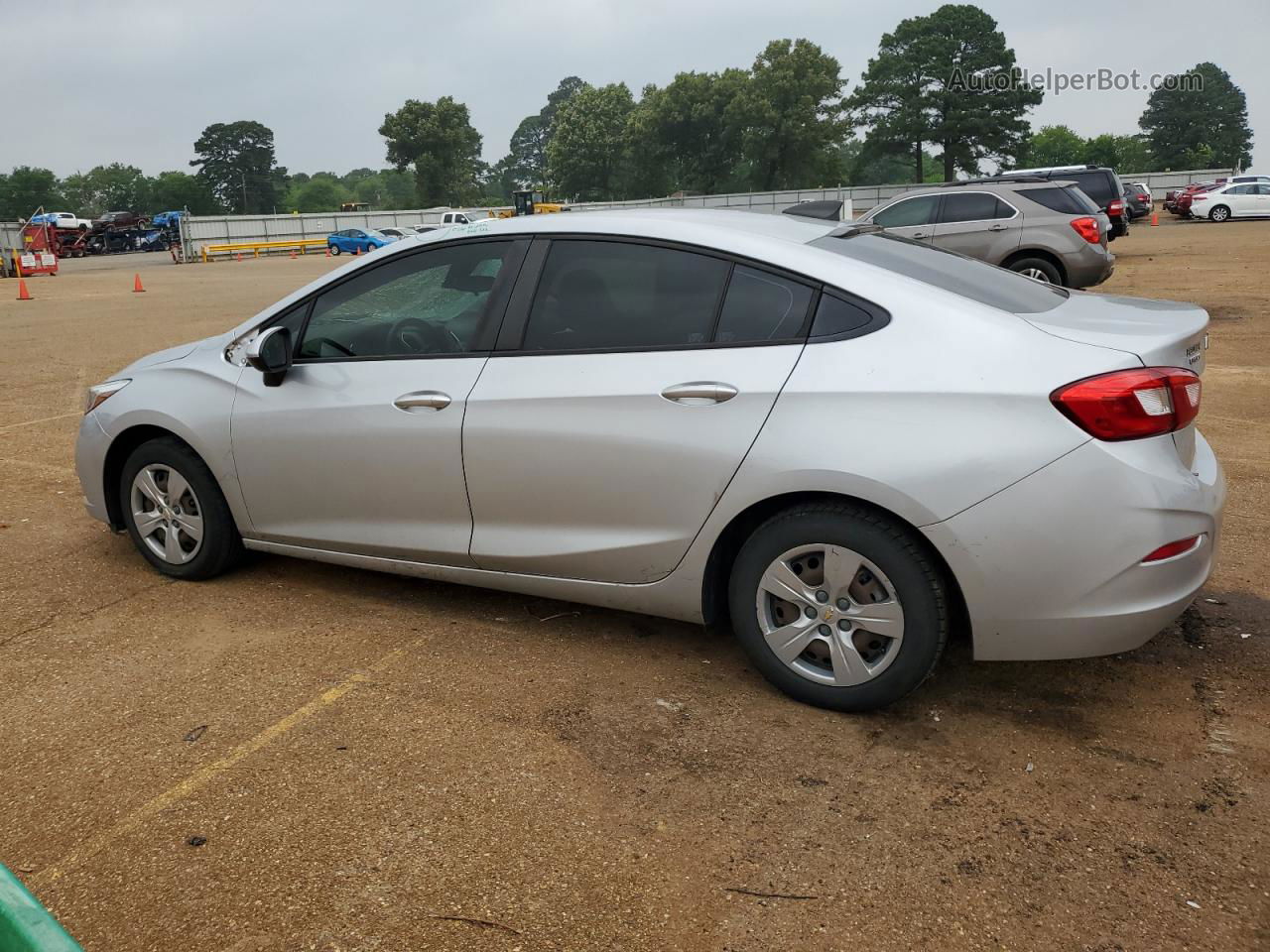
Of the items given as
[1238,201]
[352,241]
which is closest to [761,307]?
[1238,201]

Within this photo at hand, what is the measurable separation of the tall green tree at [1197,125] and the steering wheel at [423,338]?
110278 millimetres

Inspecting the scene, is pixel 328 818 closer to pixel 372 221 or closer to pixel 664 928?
pixel 664 928

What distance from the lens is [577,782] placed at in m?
3.11

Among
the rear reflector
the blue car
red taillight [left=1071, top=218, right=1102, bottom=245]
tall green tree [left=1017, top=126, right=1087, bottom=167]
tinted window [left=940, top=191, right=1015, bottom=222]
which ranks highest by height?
tall green tree [left=1017, top=126, right=1087, bottom=167]

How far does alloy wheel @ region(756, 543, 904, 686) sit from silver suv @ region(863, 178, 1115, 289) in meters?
10.9

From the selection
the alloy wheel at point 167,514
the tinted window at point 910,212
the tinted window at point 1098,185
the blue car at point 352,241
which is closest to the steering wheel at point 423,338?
the alloy wheel at point 167,514

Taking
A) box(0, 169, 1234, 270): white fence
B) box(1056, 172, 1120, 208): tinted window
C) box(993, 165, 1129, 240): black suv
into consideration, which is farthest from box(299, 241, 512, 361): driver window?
box(0, 169, 1234, 270): white fence

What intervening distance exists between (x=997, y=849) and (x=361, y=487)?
8.64 ft

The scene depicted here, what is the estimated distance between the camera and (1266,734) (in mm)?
3271

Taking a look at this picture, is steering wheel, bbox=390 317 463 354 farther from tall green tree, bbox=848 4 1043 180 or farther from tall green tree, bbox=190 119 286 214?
tall green tree, bbox=190 119 286 214

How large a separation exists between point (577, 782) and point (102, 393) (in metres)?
3.17

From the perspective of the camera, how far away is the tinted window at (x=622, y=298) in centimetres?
364

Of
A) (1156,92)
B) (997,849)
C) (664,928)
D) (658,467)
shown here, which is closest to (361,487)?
(658,467)

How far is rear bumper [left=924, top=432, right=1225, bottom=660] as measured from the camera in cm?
302
